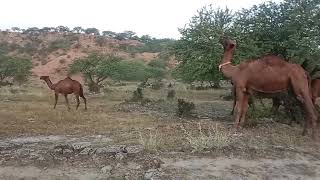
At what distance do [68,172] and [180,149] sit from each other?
240 centimetres

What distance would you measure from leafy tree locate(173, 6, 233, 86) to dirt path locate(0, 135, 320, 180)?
674cm

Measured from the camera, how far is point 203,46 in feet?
53.1

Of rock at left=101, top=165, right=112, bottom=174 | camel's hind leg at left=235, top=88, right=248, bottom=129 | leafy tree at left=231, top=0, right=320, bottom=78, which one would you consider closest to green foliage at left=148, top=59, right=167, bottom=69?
leafy tree at left=231, top=0, right=320, bottom=78

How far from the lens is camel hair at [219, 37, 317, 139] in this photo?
448 inches

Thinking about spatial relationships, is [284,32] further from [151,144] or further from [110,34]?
[110,34]

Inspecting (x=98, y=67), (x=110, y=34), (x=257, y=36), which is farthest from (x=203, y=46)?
(x=110, y=34)

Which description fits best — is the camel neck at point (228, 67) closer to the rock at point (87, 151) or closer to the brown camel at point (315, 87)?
the brown camel at point (315, 87)

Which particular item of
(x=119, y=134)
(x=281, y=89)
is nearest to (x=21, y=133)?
(x=119, y=134)

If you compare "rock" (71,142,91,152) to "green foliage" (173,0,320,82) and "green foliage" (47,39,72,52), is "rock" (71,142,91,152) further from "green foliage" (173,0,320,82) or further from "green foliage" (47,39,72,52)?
"green foliage" (47,39,72,52)

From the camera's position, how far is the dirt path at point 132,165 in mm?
8406

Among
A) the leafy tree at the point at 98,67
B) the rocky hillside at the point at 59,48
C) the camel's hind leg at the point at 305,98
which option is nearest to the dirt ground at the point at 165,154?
the camel's hind leg at the point at 305,98

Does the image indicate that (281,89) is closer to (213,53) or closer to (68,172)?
(213,53)

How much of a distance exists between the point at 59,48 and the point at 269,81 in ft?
217

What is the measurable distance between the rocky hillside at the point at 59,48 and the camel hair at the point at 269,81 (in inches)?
2062
